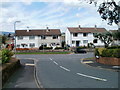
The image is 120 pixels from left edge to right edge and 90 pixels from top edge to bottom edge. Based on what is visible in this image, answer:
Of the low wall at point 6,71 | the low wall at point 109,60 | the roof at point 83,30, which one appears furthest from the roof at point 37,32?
the low wall at point 6,71

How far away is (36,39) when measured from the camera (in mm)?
67250

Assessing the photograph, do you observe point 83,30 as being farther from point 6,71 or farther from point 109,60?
point 6,71

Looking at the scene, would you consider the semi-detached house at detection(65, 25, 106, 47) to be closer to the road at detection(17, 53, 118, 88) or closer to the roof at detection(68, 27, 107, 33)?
the roof at detection(68, 27, 107, 33)

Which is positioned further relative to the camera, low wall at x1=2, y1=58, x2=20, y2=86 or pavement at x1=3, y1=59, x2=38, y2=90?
low wall at x1=2, y1=58, x2=20, y2=86

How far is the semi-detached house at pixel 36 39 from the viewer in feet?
219

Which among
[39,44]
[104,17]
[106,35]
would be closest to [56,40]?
[39,44]

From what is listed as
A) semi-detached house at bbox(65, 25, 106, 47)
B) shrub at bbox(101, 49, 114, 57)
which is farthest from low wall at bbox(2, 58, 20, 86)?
semi-detached house at bbox(65, 25, 106, 47)

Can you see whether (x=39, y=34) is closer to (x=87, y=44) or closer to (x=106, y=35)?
(x=87, y=44)

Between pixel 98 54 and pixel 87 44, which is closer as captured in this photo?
pixel 98 54

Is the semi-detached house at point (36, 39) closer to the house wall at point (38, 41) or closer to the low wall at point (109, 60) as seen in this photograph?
the house wall at point (38, 41)

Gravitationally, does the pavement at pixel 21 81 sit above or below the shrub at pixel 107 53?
below

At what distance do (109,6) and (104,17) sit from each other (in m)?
1.06

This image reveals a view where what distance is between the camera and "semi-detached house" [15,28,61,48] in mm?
66688

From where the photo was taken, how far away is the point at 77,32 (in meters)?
65.4
